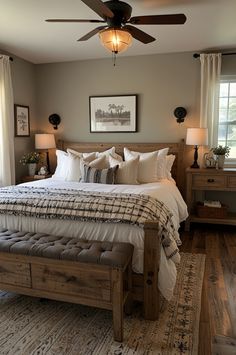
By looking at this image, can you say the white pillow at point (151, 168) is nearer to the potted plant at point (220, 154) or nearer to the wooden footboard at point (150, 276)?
the potted plant at point (220, 154)

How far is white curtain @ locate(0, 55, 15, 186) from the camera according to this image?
405 cm

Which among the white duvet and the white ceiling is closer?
the white duvet

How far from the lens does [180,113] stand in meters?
4.30

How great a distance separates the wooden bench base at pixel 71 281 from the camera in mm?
1836

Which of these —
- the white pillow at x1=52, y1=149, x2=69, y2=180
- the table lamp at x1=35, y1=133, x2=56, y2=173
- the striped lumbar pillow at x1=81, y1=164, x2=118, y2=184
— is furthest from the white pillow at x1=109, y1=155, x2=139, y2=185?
the table lamp at x1=35, y1=133, x2=56, y2=173

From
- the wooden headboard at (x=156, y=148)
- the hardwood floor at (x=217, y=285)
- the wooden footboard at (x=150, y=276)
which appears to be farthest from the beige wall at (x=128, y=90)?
the wooden footboard at (x=150, y=276)

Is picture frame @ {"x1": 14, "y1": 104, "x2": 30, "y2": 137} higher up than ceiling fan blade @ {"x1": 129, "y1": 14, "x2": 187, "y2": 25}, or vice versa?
ceiling fan blade @ {"x1": 129, "y1": 14, "x2": 187, "y2": 25}

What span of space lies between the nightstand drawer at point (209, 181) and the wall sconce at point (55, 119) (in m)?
2.52

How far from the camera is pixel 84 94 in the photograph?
4789mm

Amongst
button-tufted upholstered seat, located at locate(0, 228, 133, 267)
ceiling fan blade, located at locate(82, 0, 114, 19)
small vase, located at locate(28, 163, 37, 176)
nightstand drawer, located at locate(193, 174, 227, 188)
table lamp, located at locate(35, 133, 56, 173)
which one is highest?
ceiling fan blade, located at locate(82, 0, 114, 19)

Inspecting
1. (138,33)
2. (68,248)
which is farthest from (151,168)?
(68,248)

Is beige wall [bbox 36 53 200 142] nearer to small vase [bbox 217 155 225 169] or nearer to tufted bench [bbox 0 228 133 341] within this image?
small vase [bbox 217 155 225 169]

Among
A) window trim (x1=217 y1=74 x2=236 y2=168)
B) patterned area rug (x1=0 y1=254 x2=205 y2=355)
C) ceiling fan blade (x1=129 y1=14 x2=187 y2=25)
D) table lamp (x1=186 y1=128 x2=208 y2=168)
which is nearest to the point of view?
patterned area rug (x1=0 y1=254 x2=205 y2=355)

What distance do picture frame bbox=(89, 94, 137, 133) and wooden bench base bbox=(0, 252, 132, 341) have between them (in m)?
2.97
